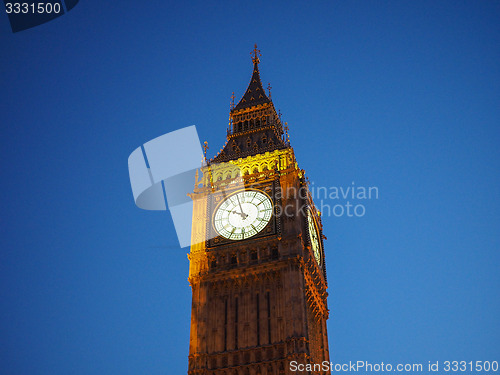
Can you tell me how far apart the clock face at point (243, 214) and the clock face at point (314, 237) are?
4.44 metres

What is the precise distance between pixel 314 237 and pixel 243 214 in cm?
835

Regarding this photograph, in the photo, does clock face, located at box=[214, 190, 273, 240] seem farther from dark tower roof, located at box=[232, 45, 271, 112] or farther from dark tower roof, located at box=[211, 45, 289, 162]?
dark tower roof, located at box=[232, 45, 271, 112]

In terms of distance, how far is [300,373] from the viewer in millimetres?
51062

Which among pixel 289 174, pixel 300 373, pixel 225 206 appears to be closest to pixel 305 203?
pixel 289 174

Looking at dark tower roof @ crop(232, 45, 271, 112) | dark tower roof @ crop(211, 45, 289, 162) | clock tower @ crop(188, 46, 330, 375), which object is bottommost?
clock tower @ crop(188, 46, 330, 375)

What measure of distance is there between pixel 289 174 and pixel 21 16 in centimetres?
2665

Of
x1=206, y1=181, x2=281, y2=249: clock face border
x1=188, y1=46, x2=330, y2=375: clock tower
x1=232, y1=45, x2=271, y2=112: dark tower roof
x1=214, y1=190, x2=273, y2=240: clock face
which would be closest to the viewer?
x1=188, y1=46, x2=330, y2=375: clock tower

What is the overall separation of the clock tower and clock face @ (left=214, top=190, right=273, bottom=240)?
93 mm

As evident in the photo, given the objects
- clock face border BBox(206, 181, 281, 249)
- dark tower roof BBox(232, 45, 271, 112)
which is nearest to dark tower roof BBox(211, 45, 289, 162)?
dark tower roof BBox(232, 45, 271, 112)

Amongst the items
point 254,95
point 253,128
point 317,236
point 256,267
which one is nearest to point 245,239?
point 256,267

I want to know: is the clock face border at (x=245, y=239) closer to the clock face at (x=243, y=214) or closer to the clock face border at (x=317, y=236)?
the clock face at (x=243, y=214)

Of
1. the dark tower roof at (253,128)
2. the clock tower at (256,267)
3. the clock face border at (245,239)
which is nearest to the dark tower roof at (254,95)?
the dark tower roof at (253,128)

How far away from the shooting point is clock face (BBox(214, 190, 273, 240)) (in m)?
60.8

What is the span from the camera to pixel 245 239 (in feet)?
197
